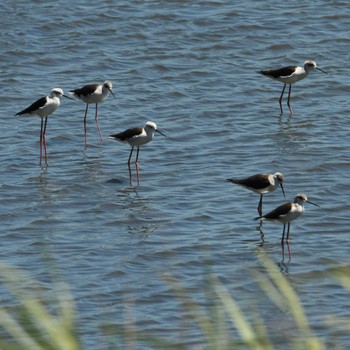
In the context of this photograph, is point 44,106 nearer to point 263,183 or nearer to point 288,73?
point 288,73

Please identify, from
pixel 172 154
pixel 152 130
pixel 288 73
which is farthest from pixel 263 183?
pixel 288 73

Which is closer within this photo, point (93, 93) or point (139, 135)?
point (139, 135)

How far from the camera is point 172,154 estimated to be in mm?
14922

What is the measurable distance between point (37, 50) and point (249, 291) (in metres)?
11.5

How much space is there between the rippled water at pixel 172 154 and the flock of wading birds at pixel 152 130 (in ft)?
1.13

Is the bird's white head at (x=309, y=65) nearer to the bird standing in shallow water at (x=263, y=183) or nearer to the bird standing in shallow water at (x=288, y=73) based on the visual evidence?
the bird standing in shallow water at (x=288, y=73)

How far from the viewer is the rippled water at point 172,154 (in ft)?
32.6

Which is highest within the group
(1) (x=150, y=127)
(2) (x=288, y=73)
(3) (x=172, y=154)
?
(1) (x=150, y=127)

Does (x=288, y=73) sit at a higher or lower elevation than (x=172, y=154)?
higher

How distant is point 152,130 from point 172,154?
3.33ft

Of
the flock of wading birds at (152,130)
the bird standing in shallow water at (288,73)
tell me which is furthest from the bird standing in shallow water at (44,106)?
the bird standing in shallow water at (288,73)

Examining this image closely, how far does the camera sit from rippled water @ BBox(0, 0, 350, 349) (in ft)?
32.6

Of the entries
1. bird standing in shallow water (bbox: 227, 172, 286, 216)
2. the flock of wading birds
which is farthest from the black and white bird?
bird standing in shallow water (bbox: 227, 172, 286, 216)

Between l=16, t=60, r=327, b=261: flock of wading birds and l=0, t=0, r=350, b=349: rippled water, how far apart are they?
1.13ft
